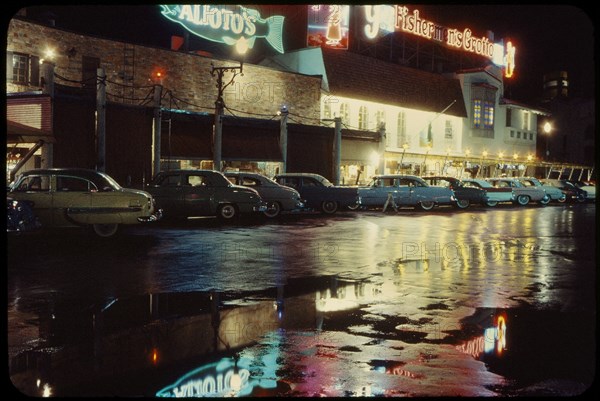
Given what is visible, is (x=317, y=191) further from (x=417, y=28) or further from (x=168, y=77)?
(x=417, y=28)

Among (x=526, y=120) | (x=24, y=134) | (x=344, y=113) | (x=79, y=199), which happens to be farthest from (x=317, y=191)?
(x=526, y=120)

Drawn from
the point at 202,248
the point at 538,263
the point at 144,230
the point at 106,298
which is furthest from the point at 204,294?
the point at 144,230

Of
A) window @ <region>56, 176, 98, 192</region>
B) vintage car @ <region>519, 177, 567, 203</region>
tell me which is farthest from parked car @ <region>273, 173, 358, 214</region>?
vintage car @ <region>519, 177, 567, 203</region>

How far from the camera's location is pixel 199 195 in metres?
21.9

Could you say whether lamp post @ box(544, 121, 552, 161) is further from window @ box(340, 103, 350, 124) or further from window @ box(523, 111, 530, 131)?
window @ box(340, 103, 350, 124)

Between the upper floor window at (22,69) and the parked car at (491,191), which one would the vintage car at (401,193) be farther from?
the upper floor window at (22,69)

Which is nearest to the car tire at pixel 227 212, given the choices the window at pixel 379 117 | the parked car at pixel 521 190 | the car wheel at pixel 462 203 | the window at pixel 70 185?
the window at pixel 70 185

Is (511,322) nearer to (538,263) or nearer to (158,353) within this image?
(158,353)

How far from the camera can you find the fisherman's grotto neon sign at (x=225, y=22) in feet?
105

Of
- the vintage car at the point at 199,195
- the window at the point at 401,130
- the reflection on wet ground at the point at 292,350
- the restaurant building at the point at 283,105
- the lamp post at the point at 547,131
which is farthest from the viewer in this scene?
the lamp post at the point at 547,131

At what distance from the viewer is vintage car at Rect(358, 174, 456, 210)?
29.9 metres

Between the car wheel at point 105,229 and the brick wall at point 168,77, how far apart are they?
1102 centimetres

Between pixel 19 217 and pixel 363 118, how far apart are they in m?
30.5

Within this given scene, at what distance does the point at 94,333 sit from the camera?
7.11 metres
